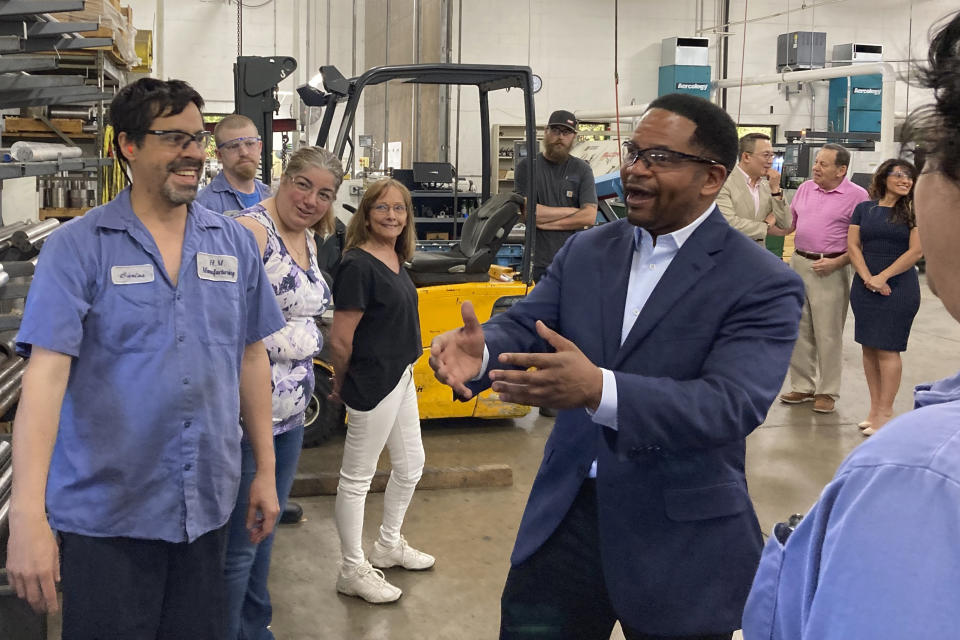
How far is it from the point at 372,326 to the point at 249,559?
1.15m

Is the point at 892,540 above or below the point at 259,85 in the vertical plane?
below

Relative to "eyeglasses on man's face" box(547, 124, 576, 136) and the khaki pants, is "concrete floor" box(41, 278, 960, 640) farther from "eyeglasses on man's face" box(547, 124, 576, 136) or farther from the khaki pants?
"eyeglasses on man's face" box(547, 124, 576, 136)

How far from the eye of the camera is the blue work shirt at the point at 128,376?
6.52 ft

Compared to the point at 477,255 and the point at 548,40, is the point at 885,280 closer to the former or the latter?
the point at 477,255

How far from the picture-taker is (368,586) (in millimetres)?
3801

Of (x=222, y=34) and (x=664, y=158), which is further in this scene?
(x=222, y=34)

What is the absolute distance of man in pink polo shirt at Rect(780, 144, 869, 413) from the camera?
260 inches

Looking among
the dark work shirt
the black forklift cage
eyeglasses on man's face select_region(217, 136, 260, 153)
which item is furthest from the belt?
eyeglasses on man's face select_region(217, 136, 260, 153)

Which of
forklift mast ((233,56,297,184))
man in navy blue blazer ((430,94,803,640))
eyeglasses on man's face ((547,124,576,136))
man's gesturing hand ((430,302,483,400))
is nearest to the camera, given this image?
man in navy blue blazer ((430,94,803,640))

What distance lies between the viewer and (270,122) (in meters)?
5.46

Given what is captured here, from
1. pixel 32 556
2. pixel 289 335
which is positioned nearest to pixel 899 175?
pixel 289 335

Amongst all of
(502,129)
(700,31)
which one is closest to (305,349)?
(502,129)

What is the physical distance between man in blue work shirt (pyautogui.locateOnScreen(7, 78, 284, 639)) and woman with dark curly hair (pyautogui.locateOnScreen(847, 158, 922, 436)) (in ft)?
16.3

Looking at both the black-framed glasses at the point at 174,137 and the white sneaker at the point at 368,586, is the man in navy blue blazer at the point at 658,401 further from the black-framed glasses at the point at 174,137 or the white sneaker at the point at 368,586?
the white sneaker at the point at 368,586
